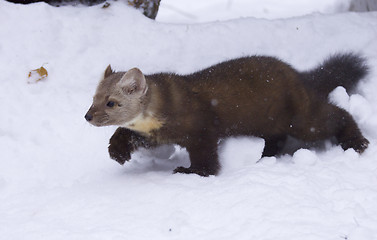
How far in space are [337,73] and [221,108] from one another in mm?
1433

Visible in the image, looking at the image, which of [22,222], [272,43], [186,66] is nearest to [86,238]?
[22,222]

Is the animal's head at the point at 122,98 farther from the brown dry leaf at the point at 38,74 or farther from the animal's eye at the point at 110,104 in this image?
the brown dry leaf at the point at 38,74

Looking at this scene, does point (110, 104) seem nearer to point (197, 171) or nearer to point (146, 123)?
point (146, 123)

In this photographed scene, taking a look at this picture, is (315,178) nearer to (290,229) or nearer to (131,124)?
(290,229)

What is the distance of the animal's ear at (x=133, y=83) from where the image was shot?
4.11m

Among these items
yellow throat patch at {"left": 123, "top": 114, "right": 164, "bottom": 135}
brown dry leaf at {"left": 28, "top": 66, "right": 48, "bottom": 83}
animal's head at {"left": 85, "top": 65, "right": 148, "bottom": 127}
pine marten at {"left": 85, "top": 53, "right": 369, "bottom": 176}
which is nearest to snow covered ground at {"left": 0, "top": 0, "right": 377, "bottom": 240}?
brown dry leaf at {"left": 28, "top": 66, "right": 48, "bottom": 83}

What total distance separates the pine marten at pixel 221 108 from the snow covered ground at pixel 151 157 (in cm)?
19

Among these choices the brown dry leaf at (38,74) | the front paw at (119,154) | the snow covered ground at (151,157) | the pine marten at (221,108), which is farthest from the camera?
the brown dry leaf at (38,74)

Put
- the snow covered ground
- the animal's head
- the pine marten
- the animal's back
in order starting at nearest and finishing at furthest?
the snow covered ground, the animal's head, the pine marten, the animal's back

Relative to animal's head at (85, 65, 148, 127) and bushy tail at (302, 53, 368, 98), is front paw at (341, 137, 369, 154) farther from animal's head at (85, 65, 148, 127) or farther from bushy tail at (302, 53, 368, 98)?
animal's head at (85, 65, 148, 127)

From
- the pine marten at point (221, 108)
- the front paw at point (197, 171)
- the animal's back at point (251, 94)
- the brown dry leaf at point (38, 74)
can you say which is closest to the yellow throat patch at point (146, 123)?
the pine marten at point (221, 108)

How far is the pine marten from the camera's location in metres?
4.20

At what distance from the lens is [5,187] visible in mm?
4070

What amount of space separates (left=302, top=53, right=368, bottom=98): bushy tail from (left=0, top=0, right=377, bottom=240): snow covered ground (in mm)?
127
